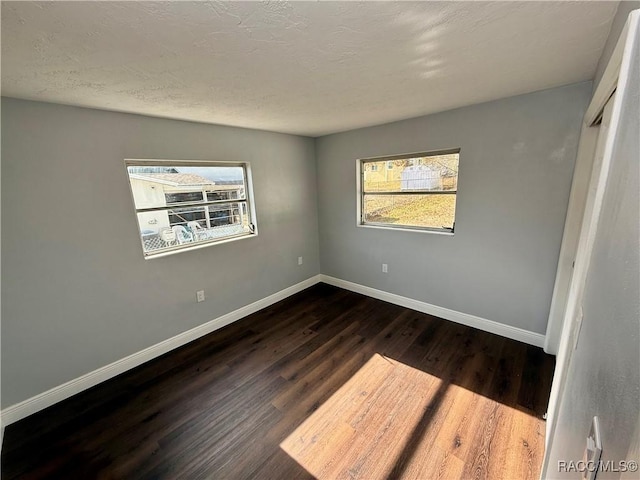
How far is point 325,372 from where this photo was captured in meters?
2.20

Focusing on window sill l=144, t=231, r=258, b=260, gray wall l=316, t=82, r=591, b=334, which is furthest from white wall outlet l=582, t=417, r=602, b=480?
window sill l=144, t=231, r=258, b=260

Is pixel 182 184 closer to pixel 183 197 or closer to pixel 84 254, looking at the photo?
pixel 183 197

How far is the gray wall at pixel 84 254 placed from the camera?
172cm

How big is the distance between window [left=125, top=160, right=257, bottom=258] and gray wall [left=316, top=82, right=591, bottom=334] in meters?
1.52

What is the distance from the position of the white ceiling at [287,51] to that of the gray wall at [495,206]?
263mm

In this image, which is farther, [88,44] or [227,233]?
[227,233]

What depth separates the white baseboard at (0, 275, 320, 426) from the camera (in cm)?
184

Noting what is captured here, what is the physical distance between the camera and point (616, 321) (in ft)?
1.50

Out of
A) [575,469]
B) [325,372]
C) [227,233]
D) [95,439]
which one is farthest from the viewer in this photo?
[227,233]

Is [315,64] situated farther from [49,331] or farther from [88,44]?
[49,331]

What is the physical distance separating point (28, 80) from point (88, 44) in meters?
0.69

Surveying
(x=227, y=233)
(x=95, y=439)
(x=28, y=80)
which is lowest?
(x=95, y=439)

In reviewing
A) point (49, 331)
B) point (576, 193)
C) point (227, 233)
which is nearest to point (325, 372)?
point (227, 233)

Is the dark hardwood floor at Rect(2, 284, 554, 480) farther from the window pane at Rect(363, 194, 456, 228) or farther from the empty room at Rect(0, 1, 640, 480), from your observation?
the window pane at Rect(363, 194, 456, 228)
